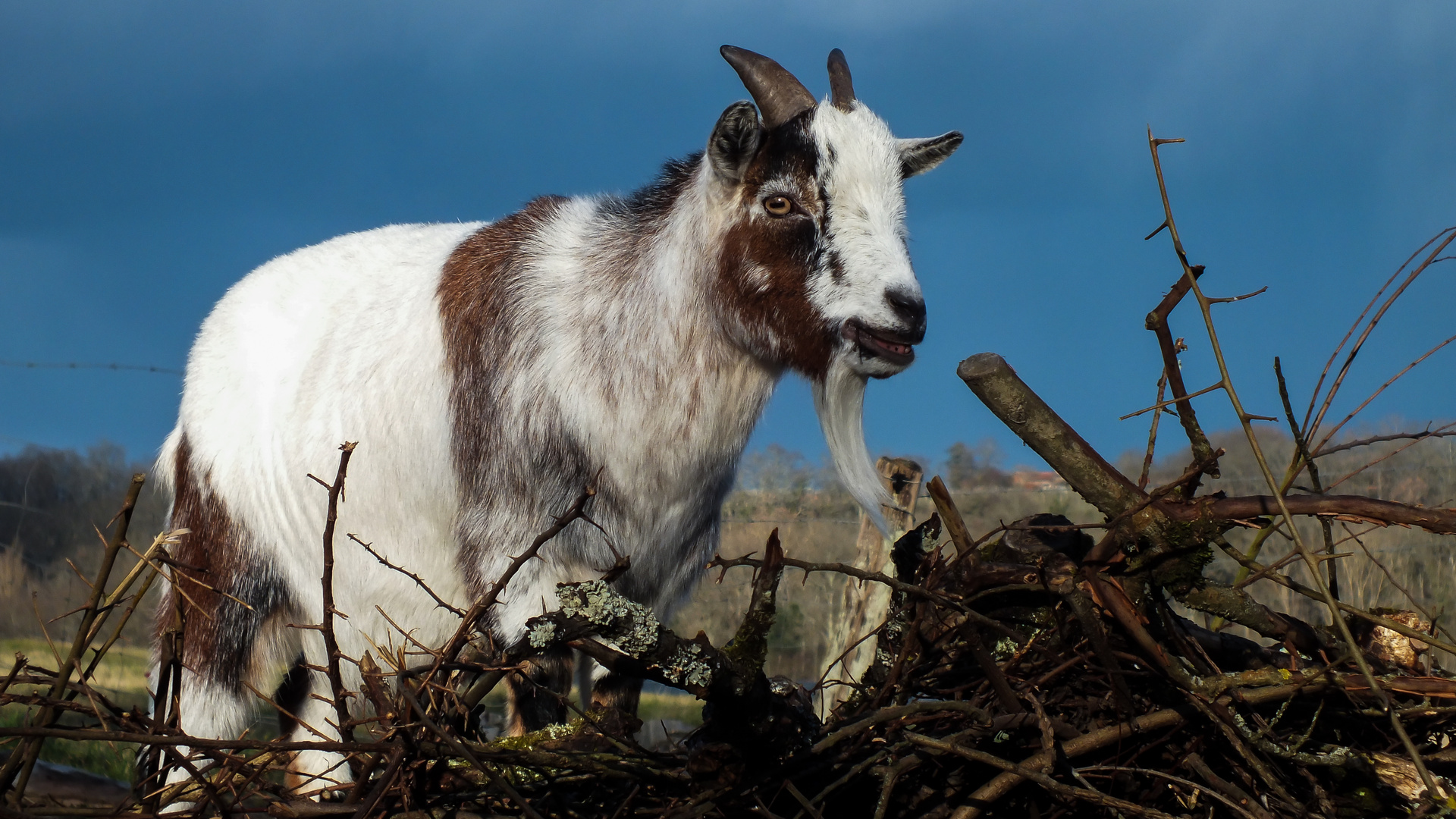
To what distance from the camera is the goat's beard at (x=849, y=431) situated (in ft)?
10.1

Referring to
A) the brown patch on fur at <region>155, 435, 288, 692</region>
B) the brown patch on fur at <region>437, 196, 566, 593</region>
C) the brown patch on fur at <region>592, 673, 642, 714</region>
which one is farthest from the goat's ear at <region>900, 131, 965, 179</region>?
the brown patch on fur at <region>155, 435, 288, 692</region>

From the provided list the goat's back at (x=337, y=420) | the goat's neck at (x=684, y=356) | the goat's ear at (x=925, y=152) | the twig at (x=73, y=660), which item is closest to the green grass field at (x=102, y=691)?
the goat's back at (x=337, y=420)

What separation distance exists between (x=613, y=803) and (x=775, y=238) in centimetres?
164

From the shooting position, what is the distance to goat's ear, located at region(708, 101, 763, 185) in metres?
2.99

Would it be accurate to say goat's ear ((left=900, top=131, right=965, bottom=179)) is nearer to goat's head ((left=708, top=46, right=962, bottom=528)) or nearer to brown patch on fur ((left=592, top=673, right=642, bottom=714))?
goat's head ((left=708, top=46, right=962, bottom=528))

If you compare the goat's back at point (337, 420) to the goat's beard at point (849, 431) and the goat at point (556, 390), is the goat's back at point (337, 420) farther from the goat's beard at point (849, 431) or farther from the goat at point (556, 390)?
the goat's beard at point (849, 431)

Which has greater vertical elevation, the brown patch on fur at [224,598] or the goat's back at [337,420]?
the goat's back at [337,420]

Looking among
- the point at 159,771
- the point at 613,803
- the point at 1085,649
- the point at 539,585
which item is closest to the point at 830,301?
the point at 539,585

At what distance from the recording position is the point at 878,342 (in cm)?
290

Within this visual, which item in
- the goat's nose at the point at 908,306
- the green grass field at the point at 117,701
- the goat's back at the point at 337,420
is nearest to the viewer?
the goat's nose at the point at 908,306

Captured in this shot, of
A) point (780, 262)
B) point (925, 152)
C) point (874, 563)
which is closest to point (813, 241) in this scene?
point (780, 262)

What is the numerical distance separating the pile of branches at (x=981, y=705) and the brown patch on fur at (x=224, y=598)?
157 cm

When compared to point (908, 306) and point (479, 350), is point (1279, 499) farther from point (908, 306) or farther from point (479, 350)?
point (479, 350)

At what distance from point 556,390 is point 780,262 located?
0.71 m
